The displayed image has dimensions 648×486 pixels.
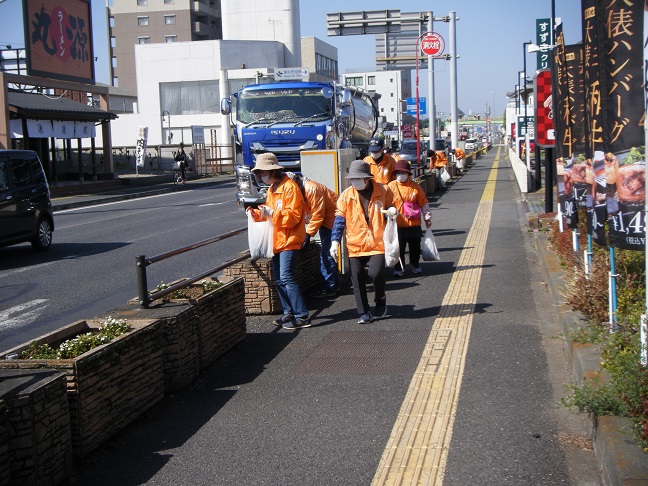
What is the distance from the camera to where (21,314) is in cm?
991

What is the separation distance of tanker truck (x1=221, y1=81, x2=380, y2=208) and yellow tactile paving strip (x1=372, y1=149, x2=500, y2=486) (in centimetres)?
1021

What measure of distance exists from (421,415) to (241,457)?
1315mm

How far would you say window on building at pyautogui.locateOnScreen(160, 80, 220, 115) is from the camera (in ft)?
230

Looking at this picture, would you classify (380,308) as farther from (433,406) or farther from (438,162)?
(438,162)

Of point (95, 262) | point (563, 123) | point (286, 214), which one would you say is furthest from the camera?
point (95, 262)

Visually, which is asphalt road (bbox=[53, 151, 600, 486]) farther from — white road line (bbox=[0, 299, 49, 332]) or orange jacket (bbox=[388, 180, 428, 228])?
white road line (bbox=[0, 299, 49, 332])

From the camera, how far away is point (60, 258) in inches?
586

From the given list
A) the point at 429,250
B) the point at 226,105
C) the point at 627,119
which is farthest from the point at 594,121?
the point at 226,105

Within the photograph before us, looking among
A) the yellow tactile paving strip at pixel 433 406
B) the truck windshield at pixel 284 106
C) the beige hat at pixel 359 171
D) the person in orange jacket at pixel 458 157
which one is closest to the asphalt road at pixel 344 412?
the yellow tactile paving strip at pixel 433 406

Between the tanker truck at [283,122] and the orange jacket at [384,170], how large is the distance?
258 inches

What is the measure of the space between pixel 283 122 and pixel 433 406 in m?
14.8

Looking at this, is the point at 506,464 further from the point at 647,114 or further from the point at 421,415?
the point at 647,114

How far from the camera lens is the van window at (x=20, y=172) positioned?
1548 cm

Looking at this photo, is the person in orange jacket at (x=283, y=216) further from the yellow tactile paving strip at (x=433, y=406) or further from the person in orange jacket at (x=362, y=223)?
the yellow tactile paving strip at (x=433, y=406)
